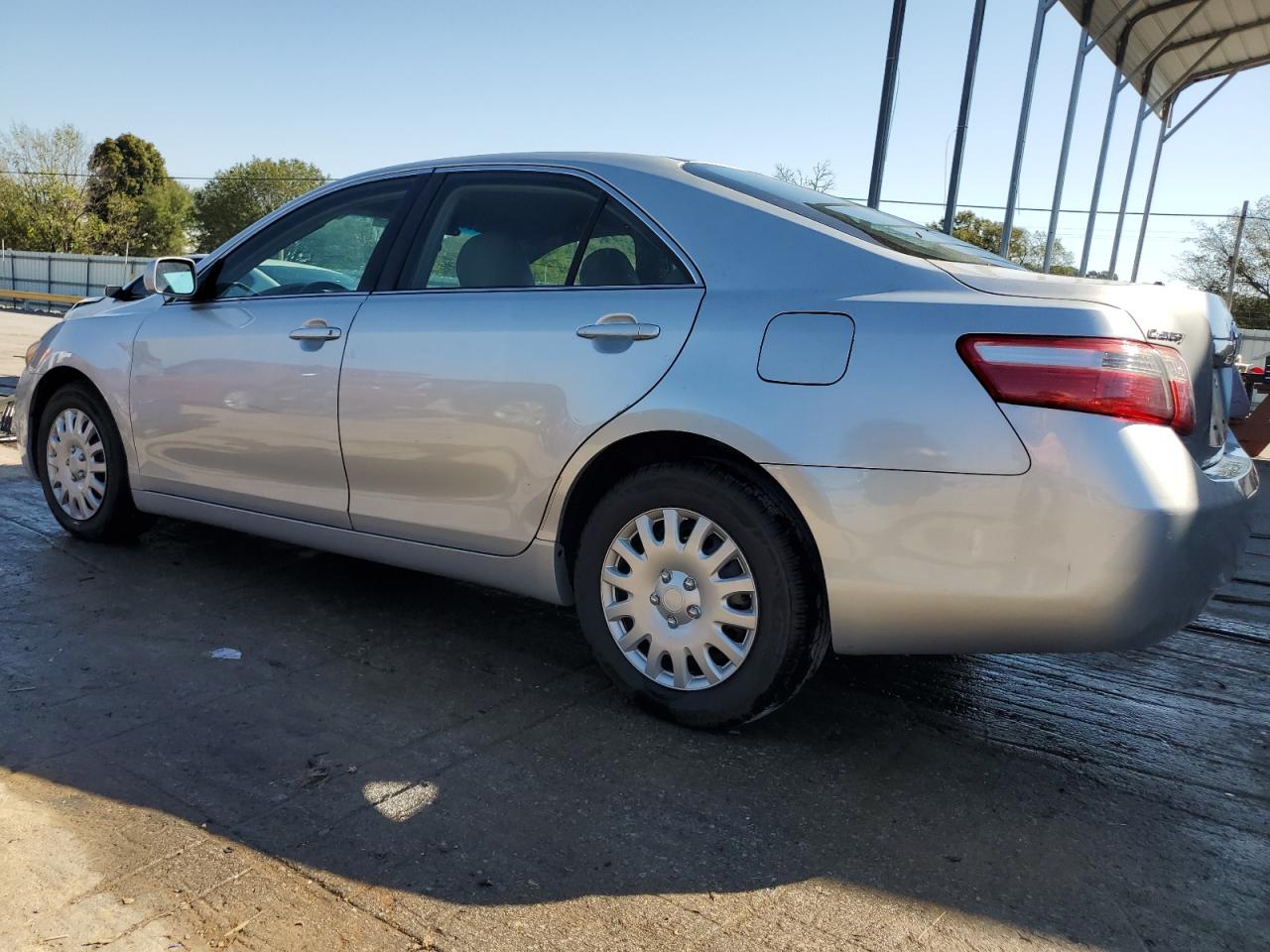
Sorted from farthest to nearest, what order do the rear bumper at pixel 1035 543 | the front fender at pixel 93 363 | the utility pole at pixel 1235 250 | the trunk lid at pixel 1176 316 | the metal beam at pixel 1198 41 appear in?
the utility pole at pixel 1235 250
the metal beam at pixel 1198 41
the front fender at pixel 93 363
the trunk lid at pixel 1176 316
the rear bumper at pixel 1035 543

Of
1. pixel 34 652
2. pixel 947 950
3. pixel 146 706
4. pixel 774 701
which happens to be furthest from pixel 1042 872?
pixel 34 652

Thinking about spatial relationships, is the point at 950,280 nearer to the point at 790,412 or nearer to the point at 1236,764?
the point at 790,412

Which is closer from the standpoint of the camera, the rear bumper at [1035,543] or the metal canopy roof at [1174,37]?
the rear bumper at [1035,543]

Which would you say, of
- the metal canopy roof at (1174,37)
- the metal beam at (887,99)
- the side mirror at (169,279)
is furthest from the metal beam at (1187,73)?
the side mirror at (169,279)

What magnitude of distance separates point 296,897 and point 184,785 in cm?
61

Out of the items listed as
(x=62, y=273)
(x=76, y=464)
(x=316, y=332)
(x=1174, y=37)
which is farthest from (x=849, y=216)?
(x=62, y=273)

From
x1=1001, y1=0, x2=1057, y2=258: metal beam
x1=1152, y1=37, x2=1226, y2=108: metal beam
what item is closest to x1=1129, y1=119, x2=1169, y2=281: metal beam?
x1=1152, y1=37, x2=1226, y2=108: metal beam

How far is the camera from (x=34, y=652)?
338 cm

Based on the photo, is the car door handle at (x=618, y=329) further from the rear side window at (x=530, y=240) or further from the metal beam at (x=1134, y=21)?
the metal beam at (x=1134, y=21)

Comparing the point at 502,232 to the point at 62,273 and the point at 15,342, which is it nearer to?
the point at 15,342

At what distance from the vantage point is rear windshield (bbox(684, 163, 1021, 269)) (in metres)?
3.03

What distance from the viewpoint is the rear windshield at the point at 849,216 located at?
3025mm

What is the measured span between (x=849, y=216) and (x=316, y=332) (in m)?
1.85

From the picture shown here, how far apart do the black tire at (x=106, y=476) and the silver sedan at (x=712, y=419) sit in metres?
0.56
